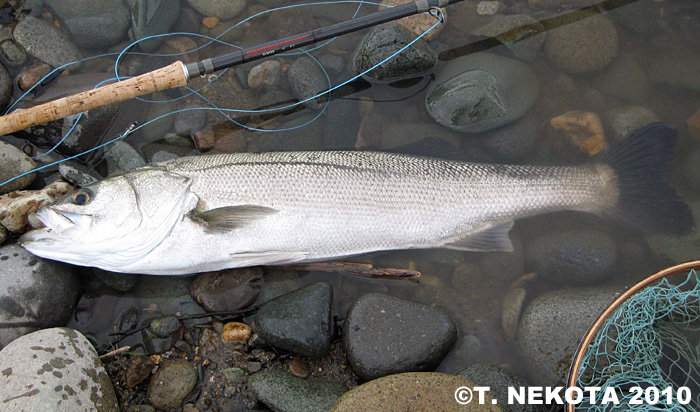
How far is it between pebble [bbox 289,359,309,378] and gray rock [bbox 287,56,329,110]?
215 centimetres

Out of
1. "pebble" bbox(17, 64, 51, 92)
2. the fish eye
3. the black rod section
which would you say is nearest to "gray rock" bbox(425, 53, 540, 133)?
the black rod section

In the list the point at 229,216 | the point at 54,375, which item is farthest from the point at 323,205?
the point at 54,375

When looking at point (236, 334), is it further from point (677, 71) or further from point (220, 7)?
point (677, 71)

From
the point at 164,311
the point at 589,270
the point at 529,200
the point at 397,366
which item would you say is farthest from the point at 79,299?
the point at 589,270

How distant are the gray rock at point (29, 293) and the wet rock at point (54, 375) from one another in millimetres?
217

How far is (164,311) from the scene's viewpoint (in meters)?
3.27

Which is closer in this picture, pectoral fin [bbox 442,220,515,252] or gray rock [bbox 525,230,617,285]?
pectoral fin [bbox 442,220,515,252]

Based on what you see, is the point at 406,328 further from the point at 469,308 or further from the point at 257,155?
the point at 257,155

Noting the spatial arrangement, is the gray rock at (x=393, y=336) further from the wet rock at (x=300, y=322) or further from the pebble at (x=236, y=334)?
the pebble at (x=236, y=334)

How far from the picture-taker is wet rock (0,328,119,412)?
2438mm

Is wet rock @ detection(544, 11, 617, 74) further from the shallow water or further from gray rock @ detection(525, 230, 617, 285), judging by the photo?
gray rock @ detection(525, 230, 617, 285)

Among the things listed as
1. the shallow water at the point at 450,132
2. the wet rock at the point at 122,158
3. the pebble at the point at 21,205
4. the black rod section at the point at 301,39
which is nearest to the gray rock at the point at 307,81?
the shallow water at the point at 450,132

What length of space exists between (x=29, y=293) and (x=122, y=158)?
3.97 ft

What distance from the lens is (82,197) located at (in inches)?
111
